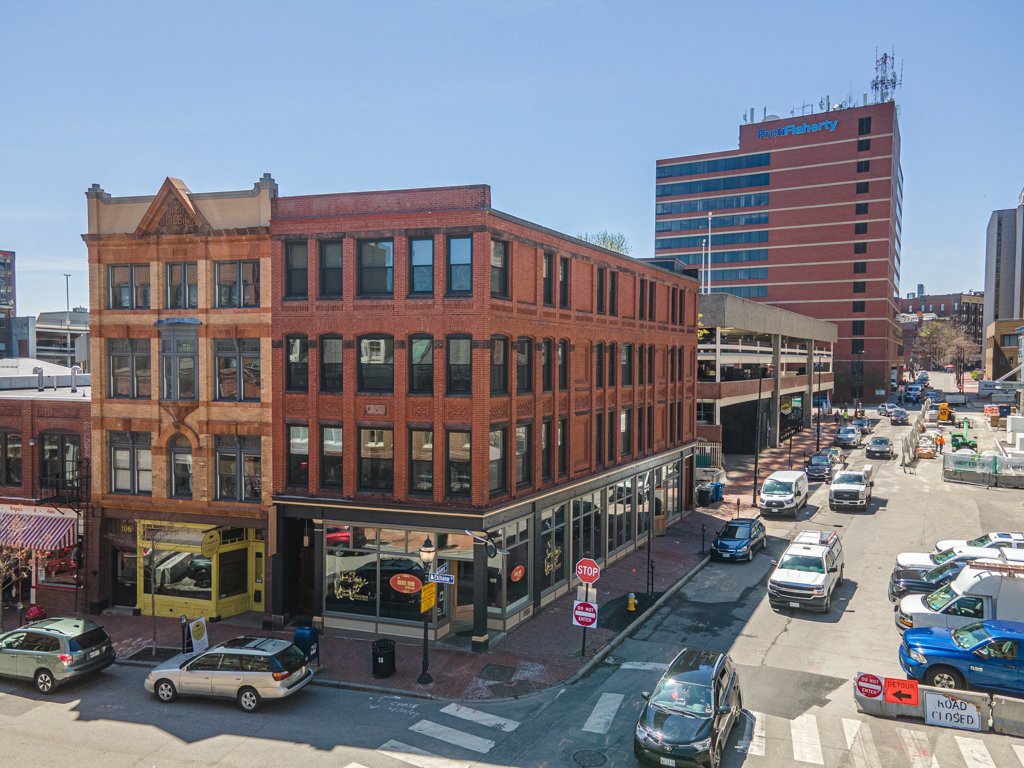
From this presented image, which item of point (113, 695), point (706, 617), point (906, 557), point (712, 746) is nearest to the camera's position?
point (712, 746)

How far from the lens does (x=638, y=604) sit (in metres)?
25.5

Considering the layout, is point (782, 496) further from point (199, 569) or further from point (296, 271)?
point (199, 569)

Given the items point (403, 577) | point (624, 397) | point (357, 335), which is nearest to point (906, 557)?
point (624, 397)

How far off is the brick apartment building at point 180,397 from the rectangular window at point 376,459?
3.63 m

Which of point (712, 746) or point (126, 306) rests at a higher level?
point (126, 306)

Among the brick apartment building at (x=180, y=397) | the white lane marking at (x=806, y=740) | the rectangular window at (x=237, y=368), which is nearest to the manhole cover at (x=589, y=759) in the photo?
the white lane marking at (x=806, y=740)

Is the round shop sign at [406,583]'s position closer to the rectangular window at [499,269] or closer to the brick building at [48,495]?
the rectangular window at [499,269]

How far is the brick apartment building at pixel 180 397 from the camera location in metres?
24.1

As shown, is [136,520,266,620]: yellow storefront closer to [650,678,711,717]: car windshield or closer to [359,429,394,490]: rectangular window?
[359,429,394,490]: rectangular window

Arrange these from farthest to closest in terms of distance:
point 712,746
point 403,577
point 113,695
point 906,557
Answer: point 906,557
point 403,577
point 113,695
point 712,746

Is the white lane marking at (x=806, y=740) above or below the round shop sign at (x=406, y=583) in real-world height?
below

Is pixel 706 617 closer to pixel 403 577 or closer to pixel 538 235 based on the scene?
pixel 403 577

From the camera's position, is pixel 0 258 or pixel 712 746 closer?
pixel 712 746

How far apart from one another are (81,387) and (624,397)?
27604 mm
